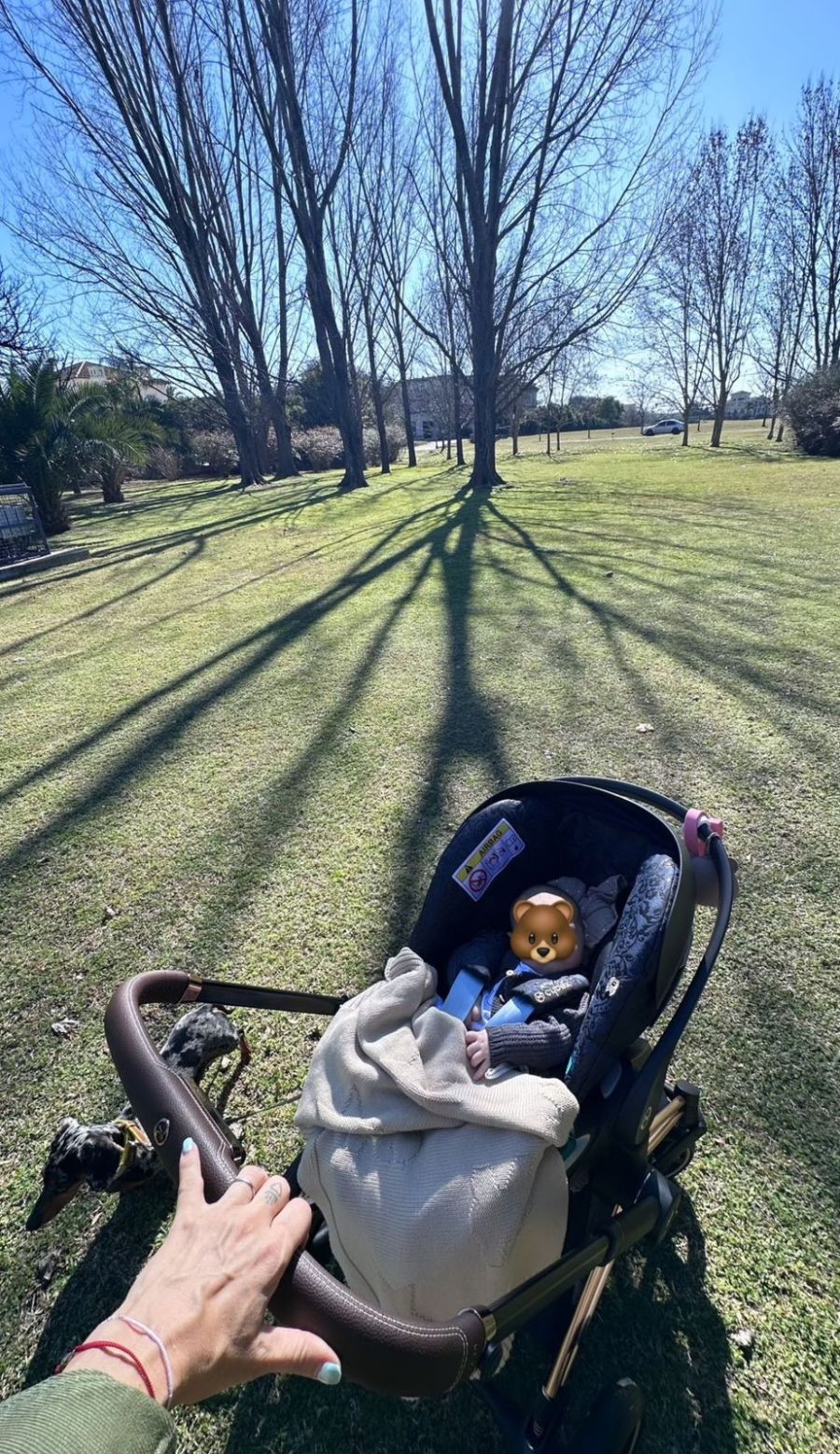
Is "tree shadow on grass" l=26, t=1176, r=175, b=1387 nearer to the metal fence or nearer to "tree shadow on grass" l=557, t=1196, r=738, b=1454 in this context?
"tree shadow on grass" l=557, t=1196, r=738, b=1454

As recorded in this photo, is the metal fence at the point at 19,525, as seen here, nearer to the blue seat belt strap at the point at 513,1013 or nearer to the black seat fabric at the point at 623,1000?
the blue seat belt strap at the point at 513,1013

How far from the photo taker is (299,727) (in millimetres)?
3941

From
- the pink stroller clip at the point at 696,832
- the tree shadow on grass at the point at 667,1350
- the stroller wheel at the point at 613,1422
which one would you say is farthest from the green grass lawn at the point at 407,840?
the pink stroller clip at the point at 696,832

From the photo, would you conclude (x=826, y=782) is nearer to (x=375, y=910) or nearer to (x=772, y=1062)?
(x=772, y=1062)

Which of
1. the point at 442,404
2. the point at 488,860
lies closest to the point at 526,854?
the point at 488,860

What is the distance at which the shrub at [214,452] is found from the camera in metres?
26.8

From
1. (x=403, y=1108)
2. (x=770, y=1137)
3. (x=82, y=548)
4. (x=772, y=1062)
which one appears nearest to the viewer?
(x=403, y=1108)

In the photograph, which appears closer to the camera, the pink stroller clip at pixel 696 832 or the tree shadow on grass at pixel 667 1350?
the tree shadow on grass at pixel 667 1350

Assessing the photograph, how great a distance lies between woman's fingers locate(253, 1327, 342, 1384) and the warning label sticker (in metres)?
0.99

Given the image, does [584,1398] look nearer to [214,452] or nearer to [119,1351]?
[119,1351]

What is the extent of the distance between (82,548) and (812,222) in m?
25.8

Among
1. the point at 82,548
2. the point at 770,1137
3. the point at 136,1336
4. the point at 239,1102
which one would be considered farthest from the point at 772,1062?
the point at 82,548

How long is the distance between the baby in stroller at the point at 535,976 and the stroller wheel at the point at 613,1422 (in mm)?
473

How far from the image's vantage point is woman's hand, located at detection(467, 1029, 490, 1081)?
4.27 ft
